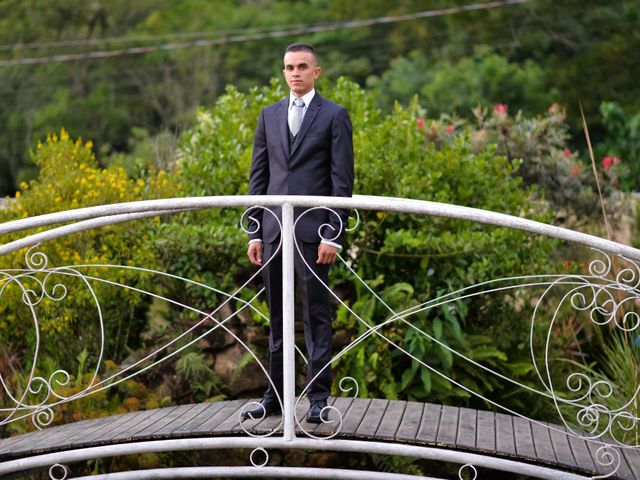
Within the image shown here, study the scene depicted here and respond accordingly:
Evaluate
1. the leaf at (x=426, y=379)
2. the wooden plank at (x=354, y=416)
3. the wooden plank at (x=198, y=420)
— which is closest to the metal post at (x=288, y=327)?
the wooden plank at (x=354, y=416)

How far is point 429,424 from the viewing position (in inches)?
198

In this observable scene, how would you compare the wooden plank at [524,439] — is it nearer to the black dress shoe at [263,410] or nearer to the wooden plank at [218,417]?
the black dress shoe at [263,410]

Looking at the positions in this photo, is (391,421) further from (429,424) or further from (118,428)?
(118,428)

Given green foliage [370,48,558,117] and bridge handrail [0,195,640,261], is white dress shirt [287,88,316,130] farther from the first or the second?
green foliage [370,48,558,117]

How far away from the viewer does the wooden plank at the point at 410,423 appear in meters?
4.73

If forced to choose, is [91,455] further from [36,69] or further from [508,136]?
[36,69]

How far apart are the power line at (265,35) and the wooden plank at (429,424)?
951 inches

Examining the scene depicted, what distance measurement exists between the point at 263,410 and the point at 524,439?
130 centimetres

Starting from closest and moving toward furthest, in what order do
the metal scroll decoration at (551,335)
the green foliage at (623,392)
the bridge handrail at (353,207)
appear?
the bridge handrail at (353,207) < the metal scroll decoration at (551,335) < the green foliage at (623,392)

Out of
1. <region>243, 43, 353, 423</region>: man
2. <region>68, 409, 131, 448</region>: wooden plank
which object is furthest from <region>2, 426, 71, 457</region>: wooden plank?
<region>243, 43, 353, 423</region>: man

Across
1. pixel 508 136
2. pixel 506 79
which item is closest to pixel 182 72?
pixel 506 79

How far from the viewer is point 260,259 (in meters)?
4.94

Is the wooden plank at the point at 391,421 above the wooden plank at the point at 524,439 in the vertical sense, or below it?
above

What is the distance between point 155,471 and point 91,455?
370mm
